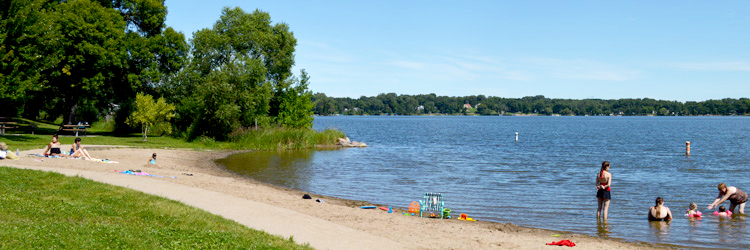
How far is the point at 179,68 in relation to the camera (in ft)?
172

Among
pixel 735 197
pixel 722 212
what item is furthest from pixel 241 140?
pixel 735 197

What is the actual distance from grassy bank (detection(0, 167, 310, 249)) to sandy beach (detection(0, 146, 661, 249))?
105 cm

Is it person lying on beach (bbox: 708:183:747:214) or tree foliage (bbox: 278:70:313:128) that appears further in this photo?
tree foliage (bbox: 278:70:313:128)

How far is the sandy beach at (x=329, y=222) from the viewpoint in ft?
42.5

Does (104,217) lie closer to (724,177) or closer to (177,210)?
(177,210)

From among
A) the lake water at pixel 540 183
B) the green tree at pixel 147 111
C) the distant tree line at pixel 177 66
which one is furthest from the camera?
the distant tree line at pixel 177 66

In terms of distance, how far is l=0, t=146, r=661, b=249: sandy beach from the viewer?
12941 mm

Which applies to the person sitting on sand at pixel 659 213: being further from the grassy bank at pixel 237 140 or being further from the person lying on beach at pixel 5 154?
the grassy bank at pixel 237 140

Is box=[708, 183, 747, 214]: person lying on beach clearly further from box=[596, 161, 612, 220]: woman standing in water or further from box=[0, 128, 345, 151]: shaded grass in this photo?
box=[0, 128, 345, 151]: shaded grass

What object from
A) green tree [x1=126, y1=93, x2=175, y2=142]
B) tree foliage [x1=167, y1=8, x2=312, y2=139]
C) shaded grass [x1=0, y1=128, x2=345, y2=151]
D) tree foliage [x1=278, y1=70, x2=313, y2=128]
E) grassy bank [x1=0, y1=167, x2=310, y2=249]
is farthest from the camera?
tree foliage [x1=278, y1=70, x2=313, y2=128]

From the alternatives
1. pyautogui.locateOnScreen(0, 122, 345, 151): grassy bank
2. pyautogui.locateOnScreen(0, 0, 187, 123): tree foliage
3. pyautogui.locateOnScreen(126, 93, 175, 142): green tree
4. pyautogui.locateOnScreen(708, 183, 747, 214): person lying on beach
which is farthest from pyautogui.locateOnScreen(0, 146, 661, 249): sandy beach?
pyautogui.locateOnScreen(126, 93, 175, 142): green tree

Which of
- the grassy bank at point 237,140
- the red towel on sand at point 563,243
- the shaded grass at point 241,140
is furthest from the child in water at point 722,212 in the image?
the grassy bank at point 237,140

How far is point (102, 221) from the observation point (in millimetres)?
11734

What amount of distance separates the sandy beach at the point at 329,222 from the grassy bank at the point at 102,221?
105cm
